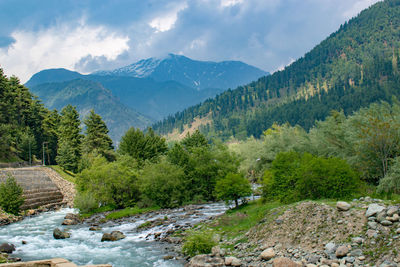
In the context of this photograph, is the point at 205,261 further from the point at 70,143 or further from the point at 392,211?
the point at 70,143

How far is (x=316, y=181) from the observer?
94.3ft

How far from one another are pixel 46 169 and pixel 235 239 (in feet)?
212

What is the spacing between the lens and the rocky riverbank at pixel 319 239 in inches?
656

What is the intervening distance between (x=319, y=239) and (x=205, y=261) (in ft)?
22.6

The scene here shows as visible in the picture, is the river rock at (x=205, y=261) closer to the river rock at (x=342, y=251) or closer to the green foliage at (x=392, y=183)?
the river rock at (x=342, y=251)

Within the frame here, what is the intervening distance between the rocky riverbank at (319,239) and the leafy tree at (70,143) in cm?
6970

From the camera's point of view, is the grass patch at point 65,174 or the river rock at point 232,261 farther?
the grass patch at point 65,174

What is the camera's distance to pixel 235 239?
80.5ft

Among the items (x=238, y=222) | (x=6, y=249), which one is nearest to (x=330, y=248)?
(x=238, y=222)

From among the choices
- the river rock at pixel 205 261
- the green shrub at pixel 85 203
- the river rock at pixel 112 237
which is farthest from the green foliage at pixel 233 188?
the green shrub at pixel 85 203

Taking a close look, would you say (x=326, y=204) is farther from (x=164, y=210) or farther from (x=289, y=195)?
(x=164, y=210)

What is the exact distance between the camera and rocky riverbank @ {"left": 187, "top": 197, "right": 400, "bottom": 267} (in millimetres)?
16672

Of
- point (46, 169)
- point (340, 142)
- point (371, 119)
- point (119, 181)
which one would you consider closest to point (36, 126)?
point (46, 169)

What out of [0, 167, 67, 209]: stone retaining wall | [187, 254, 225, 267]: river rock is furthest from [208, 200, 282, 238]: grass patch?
[0, 167, 67, 209]: stone retaining wall
